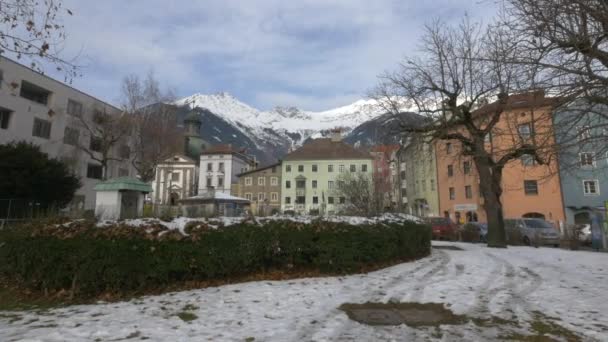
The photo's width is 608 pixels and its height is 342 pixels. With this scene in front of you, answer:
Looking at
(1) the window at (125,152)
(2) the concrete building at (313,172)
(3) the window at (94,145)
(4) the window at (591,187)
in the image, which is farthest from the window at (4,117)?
(4) the window at (591,187)

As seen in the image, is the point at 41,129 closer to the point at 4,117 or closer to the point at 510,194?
the point at 4,117

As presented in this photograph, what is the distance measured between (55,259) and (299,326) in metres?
4.89

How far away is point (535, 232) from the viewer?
67.5 feet

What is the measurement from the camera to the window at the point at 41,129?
33.8 metres

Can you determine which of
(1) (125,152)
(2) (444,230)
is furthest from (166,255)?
(1) (125,152)

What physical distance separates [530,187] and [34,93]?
53.9m

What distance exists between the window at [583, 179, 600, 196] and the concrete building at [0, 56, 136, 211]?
165 feet

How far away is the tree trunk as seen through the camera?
16.5 metres

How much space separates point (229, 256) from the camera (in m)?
7.38

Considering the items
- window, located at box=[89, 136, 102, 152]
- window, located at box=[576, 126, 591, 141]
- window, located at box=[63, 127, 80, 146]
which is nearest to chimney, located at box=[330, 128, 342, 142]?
window, located at box=[89, 136, 102, 152]

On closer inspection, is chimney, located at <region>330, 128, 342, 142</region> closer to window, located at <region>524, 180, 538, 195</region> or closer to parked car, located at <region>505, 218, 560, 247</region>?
window, located at <region>524, 180, 538, 195</region>

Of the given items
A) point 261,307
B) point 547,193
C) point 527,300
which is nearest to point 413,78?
point 527,300

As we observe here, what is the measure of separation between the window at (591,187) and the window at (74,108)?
178 feet

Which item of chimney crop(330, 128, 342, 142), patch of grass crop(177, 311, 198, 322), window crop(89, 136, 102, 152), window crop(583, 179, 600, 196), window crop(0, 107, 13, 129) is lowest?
patch of grass crop(177, 311, 198, 322)
